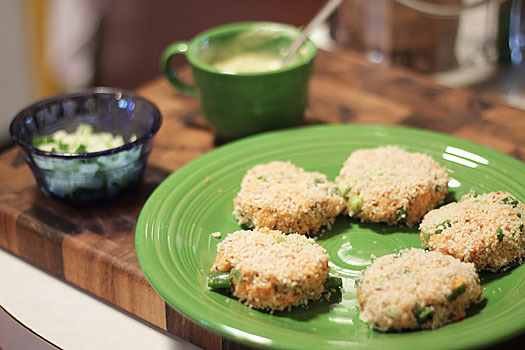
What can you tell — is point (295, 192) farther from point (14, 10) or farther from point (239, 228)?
point (14, 10)

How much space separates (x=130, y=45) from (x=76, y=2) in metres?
0.58

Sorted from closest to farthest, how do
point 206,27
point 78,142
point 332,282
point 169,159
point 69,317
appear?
point 332,282 < point 69,317 < point 78,142 < point 169,159 < point 206,27

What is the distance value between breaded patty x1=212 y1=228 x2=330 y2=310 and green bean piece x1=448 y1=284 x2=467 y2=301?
0.60 ft

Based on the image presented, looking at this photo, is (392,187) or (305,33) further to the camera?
(305,33)

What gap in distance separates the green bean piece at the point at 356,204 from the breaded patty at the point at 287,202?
20mm

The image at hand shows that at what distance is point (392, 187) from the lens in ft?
3.51

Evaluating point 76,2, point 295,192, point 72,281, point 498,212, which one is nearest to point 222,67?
point 295,192

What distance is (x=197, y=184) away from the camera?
3.79ft

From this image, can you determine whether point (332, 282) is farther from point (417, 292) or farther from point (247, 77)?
A: point (247, 77)

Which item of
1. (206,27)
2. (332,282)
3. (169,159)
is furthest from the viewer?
(206,27)

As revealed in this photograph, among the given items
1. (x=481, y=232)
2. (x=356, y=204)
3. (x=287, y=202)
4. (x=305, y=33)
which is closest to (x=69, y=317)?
(x=287, y=202)

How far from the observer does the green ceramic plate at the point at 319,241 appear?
80cm

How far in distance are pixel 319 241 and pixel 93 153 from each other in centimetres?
44

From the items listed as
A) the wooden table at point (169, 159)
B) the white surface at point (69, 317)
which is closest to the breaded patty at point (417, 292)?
the wooden table at point (169, 159)
